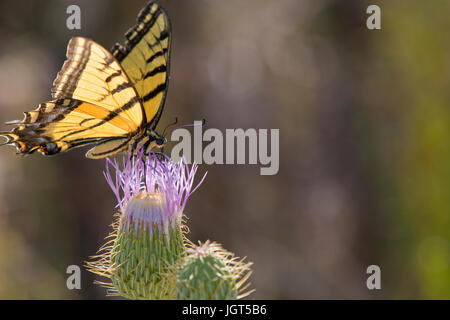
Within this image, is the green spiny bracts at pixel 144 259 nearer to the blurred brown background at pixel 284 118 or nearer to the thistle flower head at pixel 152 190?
the thistle flower head at pixel 152 190

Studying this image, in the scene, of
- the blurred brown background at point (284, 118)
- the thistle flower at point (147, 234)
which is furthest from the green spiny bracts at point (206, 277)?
the blurred brown background at point (284, 118)

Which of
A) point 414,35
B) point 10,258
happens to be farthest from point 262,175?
point 10,258

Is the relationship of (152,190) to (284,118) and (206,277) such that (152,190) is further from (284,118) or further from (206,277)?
(284,118)

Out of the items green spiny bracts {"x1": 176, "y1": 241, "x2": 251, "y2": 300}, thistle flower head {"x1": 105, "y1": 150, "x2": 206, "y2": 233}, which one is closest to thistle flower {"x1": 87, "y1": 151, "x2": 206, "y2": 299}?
thistle flower head {"x1": 105, "y1": 150, "x2": 206, "y2": 233}

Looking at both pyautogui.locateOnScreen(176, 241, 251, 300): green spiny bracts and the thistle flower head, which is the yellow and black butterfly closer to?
the thistle flower head

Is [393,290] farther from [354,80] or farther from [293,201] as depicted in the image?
[354,80]
